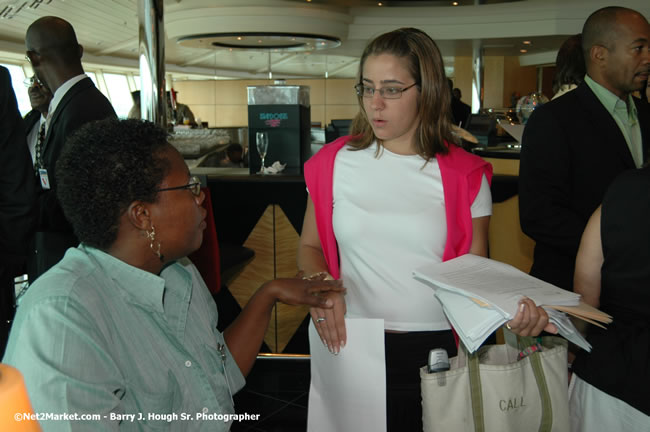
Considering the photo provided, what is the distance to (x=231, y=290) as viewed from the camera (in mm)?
3572

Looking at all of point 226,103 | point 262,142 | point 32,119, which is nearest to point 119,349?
point 262,142

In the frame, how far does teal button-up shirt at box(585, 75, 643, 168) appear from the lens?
6.99 feet

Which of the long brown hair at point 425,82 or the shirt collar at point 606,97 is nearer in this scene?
the long brown hair at point 425,82

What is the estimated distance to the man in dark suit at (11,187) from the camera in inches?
83.1

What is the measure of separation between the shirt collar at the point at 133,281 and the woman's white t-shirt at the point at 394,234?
23.7 inches

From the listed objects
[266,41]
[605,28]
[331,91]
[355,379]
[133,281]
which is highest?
[266,41]

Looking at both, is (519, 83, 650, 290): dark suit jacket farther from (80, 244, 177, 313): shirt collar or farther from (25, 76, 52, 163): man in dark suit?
(25, 76, 52, 163): man in dark suit

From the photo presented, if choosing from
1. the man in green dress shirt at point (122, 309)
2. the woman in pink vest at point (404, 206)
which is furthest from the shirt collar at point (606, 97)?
the man in green dress shirt at point (122, 309)

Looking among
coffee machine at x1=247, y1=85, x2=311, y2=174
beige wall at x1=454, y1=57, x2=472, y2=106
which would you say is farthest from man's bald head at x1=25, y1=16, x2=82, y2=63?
beige wall at x1=454, y1=57, x2=472, y2=106

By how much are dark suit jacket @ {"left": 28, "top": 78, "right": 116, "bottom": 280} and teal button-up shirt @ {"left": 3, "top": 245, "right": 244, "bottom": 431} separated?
1.24 metres

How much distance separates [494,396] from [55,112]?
205 centimetres

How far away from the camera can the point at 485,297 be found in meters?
1.31

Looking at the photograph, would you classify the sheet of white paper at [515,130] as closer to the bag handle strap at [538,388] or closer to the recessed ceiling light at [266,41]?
the bag handle strap at [538,388]

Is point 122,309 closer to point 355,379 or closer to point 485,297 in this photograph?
point 355,379
